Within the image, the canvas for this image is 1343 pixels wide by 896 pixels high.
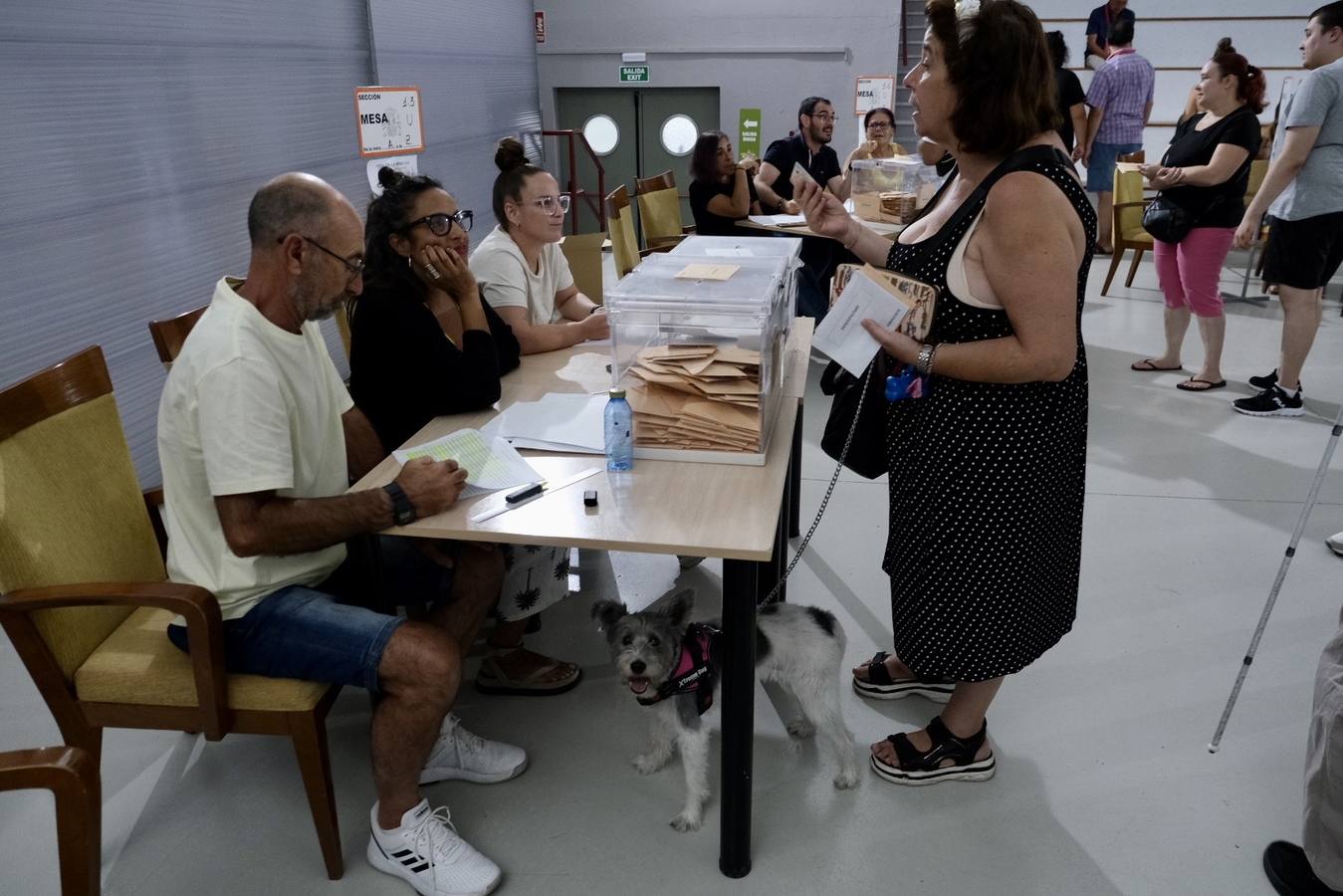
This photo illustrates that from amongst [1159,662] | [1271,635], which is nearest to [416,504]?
[1159,662]

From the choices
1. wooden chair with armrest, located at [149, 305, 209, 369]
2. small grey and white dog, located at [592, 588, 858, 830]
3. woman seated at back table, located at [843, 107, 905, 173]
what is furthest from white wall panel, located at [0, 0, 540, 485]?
woman seated at back table, located at [843, 107, 905, 173]

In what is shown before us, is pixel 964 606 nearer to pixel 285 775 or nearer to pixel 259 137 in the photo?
pixel 285 775

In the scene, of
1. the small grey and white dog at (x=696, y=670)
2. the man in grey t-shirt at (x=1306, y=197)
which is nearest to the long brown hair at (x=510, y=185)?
the small grey and white dog at (x=696, y=670)

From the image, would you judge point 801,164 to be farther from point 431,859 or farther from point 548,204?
point 431,859

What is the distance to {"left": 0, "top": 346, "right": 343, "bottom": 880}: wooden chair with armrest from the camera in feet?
5.31

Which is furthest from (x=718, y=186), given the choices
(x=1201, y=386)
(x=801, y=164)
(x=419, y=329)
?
(x=419, y=329)

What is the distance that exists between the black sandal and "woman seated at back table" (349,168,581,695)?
1.03 metres

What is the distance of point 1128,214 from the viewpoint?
20.8 feet

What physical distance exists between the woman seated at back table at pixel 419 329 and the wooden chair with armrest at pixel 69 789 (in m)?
1.14

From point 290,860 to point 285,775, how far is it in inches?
11.1

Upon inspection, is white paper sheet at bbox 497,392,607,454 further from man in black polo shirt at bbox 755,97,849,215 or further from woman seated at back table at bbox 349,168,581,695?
man in black polo shirt at bbox 755,97,849,215

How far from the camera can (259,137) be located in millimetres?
4184

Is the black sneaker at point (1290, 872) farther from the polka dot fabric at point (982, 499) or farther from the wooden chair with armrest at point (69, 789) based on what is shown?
the wooden chair with armrest at point (69, 789)

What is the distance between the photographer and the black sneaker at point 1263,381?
15.0 feet
